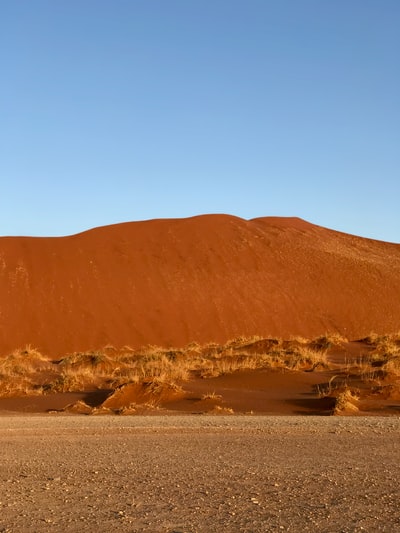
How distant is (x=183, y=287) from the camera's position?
198ft

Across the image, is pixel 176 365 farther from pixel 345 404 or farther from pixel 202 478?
pixel 202 478

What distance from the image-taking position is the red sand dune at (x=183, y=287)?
2148 inches

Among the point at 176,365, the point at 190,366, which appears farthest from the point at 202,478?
the point at 176,365

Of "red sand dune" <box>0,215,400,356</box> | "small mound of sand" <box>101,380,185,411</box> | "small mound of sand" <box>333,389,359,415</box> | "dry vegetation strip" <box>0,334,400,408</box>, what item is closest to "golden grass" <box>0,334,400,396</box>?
"dry vegetation strip" <box>0,334,400,408</box>

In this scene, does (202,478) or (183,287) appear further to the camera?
(183,287)

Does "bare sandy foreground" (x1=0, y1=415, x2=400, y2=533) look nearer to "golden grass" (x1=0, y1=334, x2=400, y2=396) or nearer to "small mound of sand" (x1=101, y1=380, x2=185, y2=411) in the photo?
"small mound of sand" (x1=101, y1=380, x2=185, y2=411)

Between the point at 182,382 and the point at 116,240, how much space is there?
43.4m

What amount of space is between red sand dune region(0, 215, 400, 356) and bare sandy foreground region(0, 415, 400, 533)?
37177 mm

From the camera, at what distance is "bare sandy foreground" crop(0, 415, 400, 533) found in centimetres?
744

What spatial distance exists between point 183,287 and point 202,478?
5042cm

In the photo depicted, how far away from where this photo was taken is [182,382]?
25.6m

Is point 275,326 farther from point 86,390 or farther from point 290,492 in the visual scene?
point 290,492

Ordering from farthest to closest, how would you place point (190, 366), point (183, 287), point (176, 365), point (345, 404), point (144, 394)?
point (183, 287)
point (176, 365)
point (190, 366)
point (144, 394)
point (345, 404)

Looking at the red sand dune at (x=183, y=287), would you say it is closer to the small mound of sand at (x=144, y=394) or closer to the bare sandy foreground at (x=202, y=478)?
the small mound of sand at (x=144, y=394)
